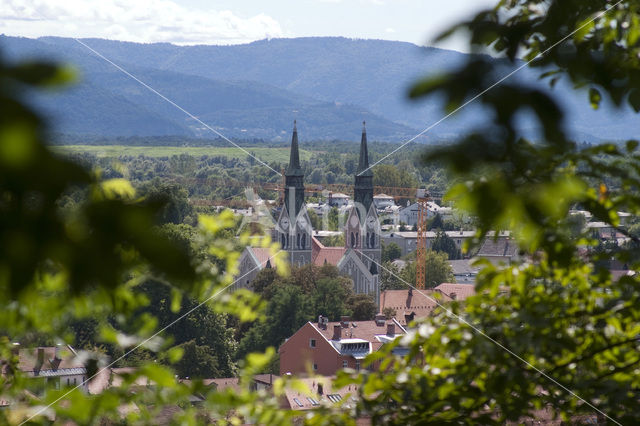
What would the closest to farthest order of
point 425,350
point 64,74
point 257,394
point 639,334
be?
1. point 64,74
2. point 257,394
3. point 425,350
4. point 639,334

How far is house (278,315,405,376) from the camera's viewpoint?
3.72m

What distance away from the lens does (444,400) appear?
1.44 metres

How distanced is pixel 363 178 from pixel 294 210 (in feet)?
10.2

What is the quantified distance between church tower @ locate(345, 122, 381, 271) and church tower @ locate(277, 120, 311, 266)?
184cm

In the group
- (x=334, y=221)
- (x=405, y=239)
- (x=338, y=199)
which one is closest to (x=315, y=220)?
(x=334, y=221)

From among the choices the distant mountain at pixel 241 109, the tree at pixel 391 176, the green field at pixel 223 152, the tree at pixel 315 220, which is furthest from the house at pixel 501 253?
the tree at pixel 315 220

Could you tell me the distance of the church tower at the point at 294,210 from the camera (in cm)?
2621

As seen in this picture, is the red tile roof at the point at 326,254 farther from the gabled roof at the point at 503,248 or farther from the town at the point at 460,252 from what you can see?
the town at the point at 460,252

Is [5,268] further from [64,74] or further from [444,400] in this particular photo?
[444,400]

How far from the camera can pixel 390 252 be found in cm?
3206

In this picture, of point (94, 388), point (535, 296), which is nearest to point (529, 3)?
point (535, 296)

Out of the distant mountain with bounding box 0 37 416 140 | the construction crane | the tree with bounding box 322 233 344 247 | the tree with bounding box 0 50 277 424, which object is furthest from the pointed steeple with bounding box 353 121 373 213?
the tree with bounding box 0 50 277 424

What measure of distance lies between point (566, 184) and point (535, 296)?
0.64 m

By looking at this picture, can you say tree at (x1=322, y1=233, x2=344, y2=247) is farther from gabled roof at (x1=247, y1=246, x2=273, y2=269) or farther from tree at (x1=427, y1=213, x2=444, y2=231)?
gabled roof at (x1=247, y1=246, x2=273, y2=269)
